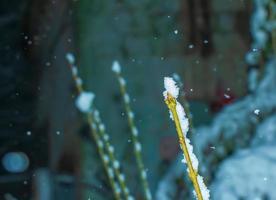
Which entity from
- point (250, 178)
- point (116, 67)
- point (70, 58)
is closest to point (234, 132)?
point (250, 178)

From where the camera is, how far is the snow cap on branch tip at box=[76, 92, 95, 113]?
3834mm

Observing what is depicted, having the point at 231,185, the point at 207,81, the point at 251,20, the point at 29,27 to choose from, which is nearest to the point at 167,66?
the point at 207,81

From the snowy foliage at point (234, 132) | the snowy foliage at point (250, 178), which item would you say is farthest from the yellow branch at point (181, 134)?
the snowy foliage at point (234, 132)

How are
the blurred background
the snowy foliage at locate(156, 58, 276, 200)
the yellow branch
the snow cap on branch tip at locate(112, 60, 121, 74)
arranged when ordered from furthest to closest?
the blurred background
the snow cap on branch tip at locate(112, 60, 121, 74)
the snowy foliage at locate(156, 58, 276, 200)
the yellow branch

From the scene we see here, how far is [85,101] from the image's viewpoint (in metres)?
3.83

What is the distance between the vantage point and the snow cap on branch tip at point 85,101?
3834 millimetres

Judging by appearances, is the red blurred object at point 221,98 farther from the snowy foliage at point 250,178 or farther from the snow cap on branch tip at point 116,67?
the snowy foliage at point 250,178

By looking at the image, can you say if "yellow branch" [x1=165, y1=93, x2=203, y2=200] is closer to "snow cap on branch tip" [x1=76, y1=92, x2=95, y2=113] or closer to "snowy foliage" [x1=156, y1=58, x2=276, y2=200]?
"snowy foliage" [x1=156, y1=58, x2=276, y2=200]

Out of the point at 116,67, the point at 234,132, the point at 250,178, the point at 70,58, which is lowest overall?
the point at 250,178

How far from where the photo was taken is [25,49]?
13.4 ft

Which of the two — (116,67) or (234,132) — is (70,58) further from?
(234,132)

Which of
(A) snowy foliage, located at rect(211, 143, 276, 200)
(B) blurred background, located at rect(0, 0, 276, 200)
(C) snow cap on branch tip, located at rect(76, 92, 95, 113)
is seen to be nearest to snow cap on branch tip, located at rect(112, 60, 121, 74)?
(B) blurred background, located at rect(0, 0, 276, 200)

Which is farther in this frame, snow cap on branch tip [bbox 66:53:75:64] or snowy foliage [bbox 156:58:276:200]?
snow cap on branch tip [bbox 66:53:75:64]

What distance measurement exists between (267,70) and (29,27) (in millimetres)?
1389
